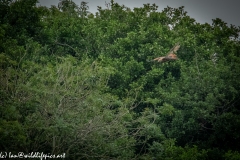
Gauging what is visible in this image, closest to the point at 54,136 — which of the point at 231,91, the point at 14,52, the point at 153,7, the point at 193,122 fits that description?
the point at 14,52

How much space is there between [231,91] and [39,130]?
8.40 m

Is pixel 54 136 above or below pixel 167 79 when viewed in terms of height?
below

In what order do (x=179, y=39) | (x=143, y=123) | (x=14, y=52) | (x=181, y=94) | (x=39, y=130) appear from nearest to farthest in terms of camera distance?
(x=39, y=130)
(x=143, y=123)
(x=14, y=52)
(x=181, y=94)
(x=179, y=39)

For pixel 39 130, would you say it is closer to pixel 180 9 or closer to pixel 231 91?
pixel 231 91

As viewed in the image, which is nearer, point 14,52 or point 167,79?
point 14,52

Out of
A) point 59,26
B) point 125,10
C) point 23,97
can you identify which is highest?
point 125,10

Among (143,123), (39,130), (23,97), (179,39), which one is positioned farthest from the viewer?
(179,39)

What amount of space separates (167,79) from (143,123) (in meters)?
5.15

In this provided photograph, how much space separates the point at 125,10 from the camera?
21.8m

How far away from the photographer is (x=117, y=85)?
58.3 ft

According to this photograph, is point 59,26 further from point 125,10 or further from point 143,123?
point 143,123

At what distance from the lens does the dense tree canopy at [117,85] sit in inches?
439

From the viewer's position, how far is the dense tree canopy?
11.1 meters

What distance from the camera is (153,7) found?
20.6 m
